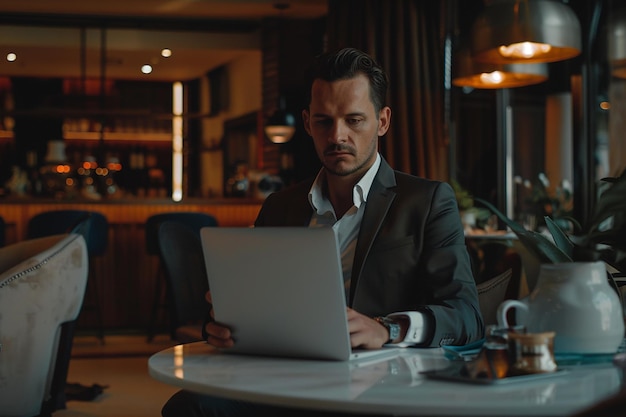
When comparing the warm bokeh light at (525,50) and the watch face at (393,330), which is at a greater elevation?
the warm bokeh light at (525,50)

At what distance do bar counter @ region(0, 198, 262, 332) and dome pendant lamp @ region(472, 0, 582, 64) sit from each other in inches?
156

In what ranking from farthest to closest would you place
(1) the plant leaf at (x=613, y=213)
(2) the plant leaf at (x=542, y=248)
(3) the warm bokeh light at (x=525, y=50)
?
(3) the warm bokeh light at (x=525, y=50) → (1) the plant leaf at (x=613, y=213) → (2) the plant leaf at (x=542, y=248)

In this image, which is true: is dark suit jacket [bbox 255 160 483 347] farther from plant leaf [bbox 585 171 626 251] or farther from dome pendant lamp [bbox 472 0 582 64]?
dome pendant lamp [bbox 472 0 582 64]

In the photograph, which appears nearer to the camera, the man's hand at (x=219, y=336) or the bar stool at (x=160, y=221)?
the man's hand at (x=219, y=336)

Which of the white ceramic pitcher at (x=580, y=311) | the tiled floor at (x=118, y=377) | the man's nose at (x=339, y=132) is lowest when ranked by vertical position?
the tiled floor at (x=118, y=377)

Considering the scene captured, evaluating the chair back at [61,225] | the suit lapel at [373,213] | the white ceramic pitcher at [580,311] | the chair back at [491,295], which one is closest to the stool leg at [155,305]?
the chair back at [61,225]

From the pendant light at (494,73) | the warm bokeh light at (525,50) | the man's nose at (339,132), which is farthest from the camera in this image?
the pendant light at (494,73)

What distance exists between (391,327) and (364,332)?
11 cm

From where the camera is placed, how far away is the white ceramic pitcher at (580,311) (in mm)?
1586

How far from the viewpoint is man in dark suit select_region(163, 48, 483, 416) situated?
2104 mm

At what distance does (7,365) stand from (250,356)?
7.26 feet

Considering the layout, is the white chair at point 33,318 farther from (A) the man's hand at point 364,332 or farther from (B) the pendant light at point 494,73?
(B) the pendant light at point 494,73

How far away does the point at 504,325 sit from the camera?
1639 mm

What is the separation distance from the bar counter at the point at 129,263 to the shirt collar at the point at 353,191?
18.2 ft
